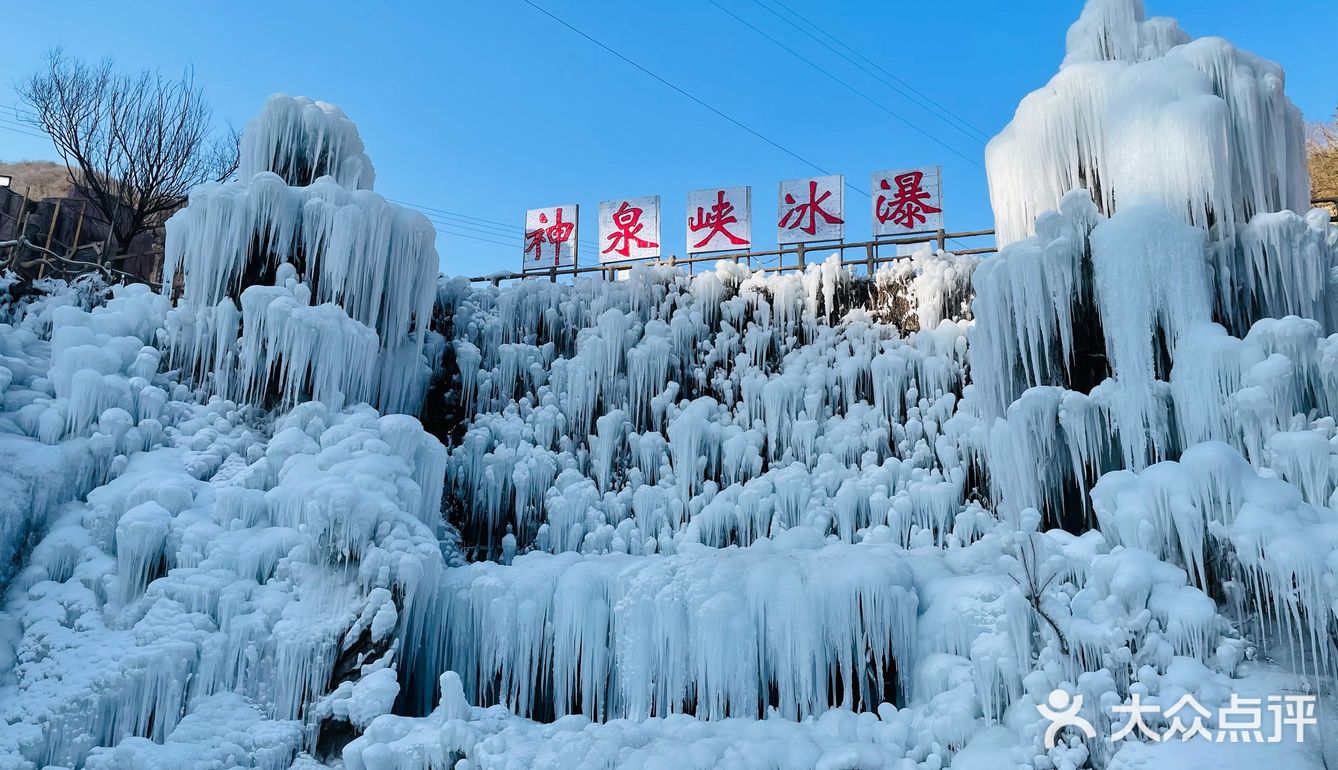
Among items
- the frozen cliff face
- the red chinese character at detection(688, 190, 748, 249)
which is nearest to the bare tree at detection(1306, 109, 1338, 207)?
the red chinese character at detection(688, 190, 748, 249)

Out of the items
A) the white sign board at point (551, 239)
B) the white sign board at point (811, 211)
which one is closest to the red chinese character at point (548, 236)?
→ the white sign board at point (551, 239)

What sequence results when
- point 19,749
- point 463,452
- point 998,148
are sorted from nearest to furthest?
point 19,749 < point 998,148 < point 463,452

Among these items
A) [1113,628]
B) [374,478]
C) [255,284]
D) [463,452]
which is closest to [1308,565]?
[1113,628]

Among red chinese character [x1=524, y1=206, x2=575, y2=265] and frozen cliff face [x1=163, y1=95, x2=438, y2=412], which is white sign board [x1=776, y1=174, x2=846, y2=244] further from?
frozen cliff face [x1=163, y1=95, x2=438, y2=412]

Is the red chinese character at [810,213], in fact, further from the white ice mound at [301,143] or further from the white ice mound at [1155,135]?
the white ice mound at [301,143]

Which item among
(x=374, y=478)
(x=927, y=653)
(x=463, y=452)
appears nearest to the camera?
(x=927, y=653)

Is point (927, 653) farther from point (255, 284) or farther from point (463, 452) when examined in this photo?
point (255, 284)

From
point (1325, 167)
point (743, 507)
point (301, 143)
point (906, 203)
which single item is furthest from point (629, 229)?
point (1325, 167)

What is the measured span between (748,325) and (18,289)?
25.6 ft

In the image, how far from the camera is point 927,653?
565 centimetres

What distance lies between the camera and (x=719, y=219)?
12.2 m

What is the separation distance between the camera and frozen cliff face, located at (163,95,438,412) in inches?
311

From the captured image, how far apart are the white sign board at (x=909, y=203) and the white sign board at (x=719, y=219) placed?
6.03 feet

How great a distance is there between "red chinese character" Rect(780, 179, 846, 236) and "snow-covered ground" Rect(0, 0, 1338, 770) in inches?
109
